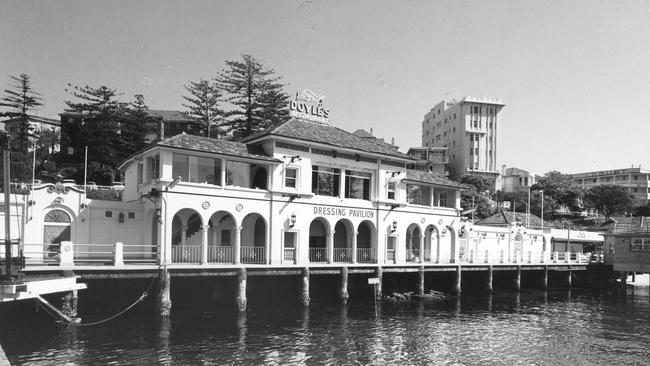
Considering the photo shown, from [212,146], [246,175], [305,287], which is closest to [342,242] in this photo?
[305,287]

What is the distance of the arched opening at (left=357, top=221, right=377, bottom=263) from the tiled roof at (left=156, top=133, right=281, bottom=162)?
10098 millimetres

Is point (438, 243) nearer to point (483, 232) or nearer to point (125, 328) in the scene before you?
point (483, 232)

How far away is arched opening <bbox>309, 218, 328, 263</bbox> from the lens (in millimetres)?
38969

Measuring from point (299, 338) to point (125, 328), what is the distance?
26.1 ft

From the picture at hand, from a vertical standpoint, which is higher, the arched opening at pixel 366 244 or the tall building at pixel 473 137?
the tall building at pixel 473 137

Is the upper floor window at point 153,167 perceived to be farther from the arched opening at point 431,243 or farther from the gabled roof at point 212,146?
the arched opening at point 431,243

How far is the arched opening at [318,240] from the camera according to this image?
3897 cm

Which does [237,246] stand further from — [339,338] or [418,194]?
[418,194]

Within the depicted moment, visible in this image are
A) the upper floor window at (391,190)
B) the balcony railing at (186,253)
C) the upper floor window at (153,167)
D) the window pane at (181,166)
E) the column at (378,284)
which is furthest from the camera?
the upper floor window at (391,190)

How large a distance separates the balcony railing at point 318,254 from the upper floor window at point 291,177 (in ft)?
16.8

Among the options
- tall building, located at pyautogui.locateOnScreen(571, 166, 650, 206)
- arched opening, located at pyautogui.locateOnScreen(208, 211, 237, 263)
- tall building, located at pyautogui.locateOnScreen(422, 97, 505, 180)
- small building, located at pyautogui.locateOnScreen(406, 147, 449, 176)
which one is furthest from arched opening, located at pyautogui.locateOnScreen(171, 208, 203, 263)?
tall building, located at pyautogui.locateOnScreen(571, 166, 650, 206)

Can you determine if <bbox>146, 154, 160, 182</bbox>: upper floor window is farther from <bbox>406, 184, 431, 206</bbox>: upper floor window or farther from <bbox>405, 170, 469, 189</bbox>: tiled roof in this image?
<bbox>406, 184, 431, 206</bbox>: upper floor window

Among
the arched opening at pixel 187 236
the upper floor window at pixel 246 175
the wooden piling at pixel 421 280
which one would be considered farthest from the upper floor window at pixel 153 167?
the wooden piling at pixel 421 280

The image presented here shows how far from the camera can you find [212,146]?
→ 33.3 m
